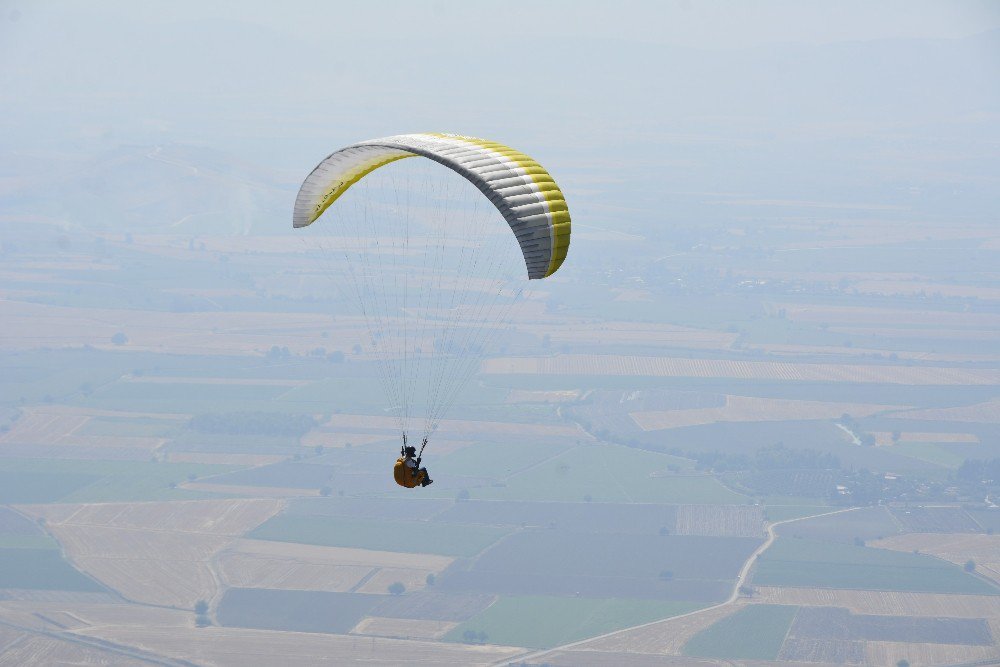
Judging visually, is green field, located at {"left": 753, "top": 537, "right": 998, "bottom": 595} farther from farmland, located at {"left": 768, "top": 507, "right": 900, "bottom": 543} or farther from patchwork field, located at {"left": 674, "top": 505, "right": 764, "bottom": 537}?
patchwork field, located at {"left": 674, "top": 505, "right": 764, "bottom": 537}

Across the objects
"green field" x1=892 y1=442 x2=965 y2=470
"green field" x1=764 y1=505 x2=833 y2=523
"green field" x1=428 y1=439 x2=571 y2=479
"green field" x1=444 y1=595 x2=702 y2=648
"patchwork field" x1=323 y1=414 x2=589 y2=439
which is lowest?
"green field" x1=444 y1=595 x2=702 y2=648

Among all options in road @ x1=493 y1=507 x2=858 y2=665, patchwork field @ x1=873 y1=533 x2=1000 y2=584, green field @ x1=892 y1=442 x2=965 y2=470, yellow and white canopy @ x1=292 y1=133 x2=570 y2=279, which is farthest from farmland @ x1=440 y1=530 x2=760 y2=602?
yellow and white canopy @ x1=292 y1=133 x2=570 y2=279

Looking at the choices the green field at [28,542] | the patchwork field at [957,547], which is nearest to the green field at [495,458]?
the green field at [28,542]

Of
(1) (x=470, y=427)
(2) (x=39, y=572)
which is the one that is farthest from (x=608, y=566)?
(1) (x=470, y=427)

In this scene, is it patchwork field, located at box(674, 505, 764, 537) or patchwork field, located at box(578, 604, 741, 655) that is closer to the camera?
patchwork field, located at box(578, 604, 741, 655)

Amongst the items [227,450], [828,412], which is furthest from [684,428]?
[227,450]

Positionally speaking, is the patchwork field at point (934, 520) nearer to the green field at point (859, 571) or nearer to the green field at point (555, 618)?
the green field at point (859, 571)
